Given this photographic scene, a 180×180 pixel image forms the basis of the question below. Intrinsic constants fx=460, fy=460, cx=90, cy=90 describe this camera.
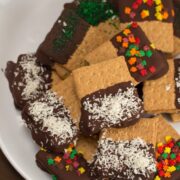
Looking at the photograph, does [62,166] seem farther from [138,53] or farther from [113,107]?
[138,53]

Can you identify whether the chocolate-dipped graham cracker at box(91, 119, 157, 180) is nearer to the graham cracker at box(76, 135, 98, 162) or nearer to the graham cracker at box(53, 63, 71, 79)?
the graham cracker at box(76, 135, 98, 162)

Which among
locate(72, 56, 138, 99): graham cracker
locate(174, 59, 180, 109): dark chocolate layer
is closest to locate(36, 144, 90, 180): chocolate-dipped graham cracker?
locate(72, 56, 138, 99): graham cracker

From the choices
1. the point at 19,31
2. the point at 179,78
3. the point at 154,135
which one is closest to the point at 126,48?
the point at 179,78

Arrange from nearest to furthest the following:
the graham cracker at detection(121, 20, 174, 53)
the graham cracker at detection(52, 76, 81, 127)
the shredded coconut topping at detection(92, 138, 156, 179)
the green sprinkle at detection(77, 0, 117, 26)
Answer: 1. the shredded coconut topping at detection(92, 138, 156, 179)
2. the graham cracker at detection(52, 76, 81, 127)
3. the graham cracker at detection(121, 20, 174, 53)
4. the green sprinkle at detection(77, 0, 117, 26)

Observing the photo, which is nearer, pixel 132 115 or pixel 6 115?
pixel 132 115

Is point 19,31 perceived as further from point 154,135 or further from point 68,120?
point 154,135

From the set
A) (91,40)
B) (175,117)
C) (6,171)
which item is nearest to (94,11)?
(91,40)

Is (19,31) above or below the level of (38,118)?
above

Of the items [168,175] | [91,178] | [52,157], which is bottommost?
[168,175]
